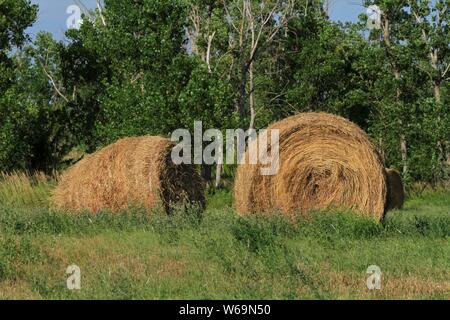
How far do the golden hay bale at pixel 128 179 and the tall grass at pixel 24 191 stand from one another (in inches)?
209

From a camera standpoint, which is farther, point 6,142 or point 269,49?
point 269,49

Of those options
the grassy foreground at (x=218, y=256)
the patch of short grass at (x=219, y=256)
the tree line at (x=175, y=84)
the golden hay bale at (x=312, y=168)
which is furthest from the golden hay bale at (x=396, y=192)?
the grassy foreground at (x=218, y=256)

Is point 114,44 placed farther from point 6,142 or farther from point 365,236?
point 365,236

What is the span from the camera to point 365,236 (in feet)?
43.9

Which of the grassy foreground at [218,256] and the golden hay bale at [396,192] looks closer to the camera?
the grassy foreground at [218,256]

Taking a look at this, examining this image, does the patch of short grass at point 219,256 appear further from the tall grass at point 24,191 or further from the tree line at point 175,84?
the tree line at point 175,84

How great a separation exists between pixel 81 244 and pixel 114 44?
754 inches

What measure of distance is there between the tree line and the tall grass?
8.60 ft

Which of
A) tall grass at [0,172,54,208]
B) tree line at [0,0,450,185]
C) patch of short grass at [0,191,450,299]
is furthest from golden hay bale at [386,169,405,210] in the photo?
tall grass at [0,172,54,208]

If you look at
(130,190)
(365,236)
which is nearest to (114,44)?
(130,190)

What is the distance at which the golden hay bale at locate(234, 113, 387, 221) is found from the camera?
51.1 ft

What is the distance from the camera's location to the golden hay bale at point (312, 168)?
1556cm
